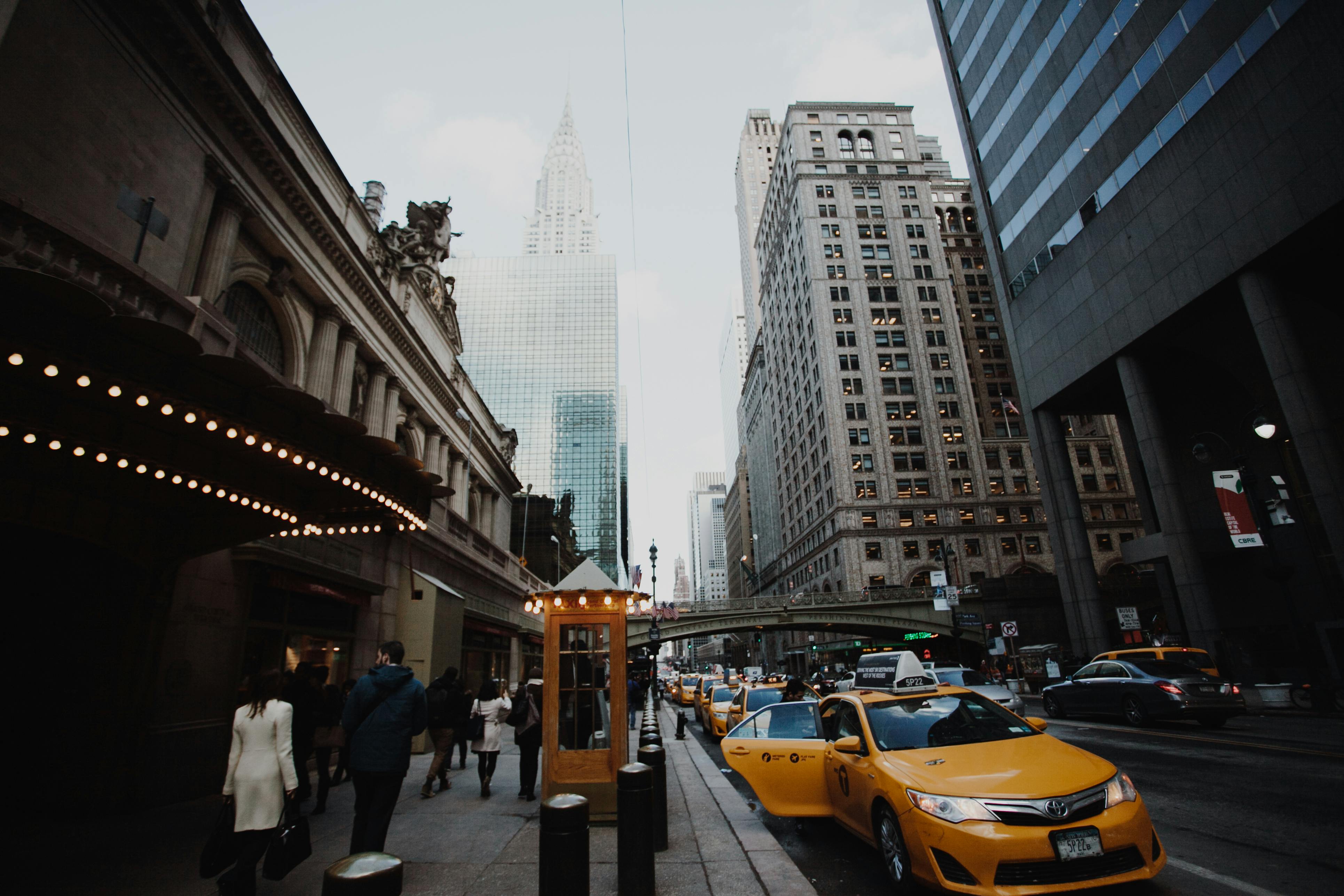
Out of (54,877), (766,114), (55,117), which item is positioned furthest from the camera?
(766,114)

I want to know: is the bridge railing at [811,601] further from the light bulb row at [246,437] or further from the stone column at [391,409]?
the light bulb row at [246,437]

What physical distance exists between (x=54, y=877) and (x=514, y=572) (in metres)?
30.6

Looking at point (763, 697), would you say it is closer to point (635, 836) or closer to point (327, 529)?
point (327, 529)

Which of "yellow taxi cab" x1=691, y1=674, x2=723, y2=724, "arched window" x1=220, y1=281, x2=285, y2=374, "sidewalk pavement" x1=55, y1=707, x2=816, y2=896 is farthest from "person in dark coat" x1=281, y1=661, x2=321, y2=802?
"yellow taxi cab" x1=691, y1=674, x2=723, y2=724

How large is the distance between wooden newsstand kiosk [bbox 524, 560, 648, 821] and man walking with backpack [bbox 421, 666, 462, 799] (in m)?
2.39

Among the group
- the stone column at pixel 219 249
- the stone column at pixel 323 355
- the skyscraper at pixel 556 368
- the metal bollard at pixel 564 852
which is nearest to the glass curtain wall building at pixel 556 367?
the skyscraper at pixel 556 368

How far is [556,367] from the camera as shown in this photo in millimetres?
98812

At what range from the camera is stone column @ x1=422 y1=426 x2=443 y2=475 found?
82.6 feet

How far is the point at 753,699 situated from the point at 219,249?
1512 centimetres

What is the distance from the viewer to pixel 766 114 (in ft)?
520

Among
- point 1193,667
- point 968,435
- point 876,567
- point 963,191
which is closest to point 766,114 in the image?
point 963,191

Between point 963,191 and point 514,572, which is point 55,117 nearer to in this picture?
point 514,572

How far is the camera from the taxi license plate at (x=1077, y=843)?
14.2 feet

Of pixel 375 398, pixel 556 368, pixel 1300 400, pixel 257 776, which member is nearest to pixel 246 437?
pixel 257 776
